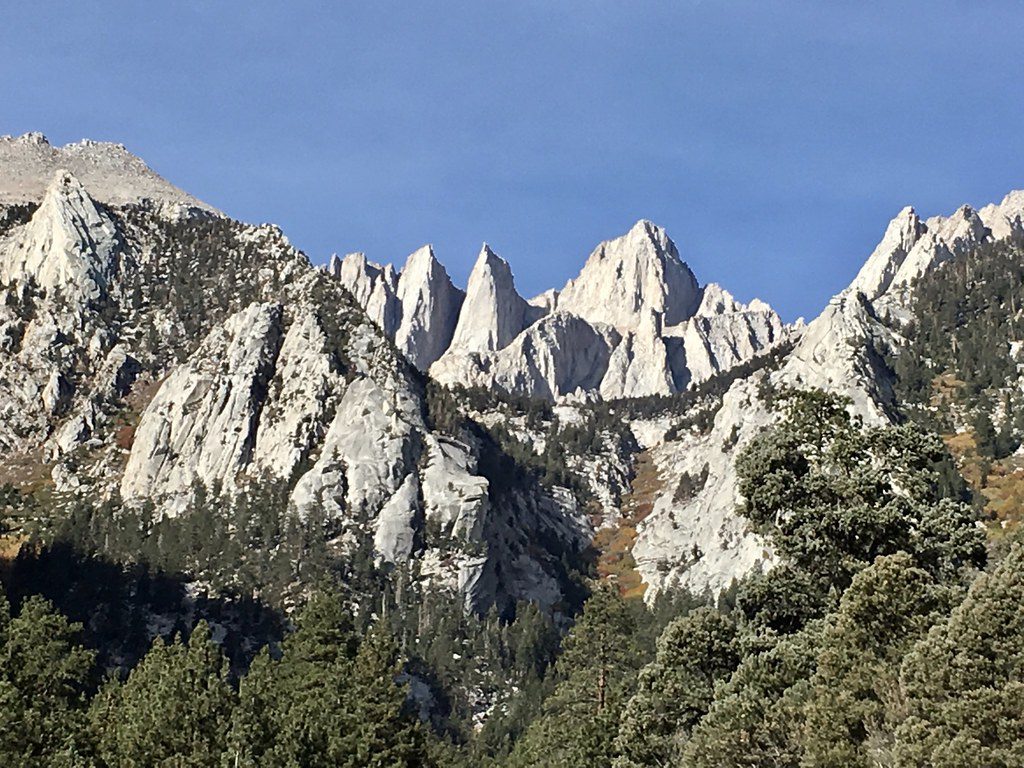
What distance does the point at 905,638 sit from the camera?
32031mm

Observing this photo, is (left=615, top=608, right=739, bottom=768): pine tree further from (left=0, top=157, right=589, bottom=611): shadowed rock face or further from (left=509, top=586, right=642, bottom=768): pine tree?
(left=0, top=157, right=589, bottom=611): shadowed rock face

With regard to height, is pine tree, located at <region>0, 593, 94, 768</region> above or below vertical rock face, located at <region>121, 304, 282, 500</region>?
below

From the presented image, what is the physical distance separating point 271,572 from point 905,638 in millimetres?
123591

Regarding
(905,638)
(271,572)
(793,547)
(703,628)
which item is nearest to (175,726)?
(703,628)

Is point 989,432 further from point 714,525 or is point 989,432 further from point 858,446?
point 858,446

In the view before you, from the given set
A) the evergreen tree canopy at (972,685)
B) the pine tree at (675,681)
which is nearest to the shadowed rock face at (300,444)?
the pine tree at (675,681)

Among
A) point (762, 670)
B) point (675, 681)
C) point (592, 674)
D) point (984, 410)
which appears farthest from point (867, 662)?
point (984, 410)

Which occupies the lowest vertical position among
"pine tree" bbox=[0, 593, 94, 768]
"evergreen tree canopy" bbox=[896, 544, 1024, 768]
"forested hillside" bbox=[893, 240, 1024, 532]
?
"evergreen tree canopy" bbox=[896, 544, 1024, 768]

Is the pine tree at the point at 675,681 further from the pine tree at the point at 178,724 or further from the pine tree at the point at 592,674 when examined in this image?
the pine tree at the point at 178,724

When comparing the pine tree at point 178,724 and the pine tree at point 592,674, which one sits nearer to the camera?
the pine tree at point 178,724

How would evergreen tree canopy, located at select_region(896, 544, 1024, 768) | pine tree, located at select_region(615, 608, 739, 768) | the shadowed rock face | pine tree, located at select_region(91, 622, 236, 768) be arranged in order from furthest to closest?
1. the shadowed rock face
2. pine tree, located at select_region(91, 622, 236, 768)
3. pine tree, located at select_region(615, 608, 739, 768)
4. evergreen tree canopy, located at select_region(896, 544, 1024, 768)

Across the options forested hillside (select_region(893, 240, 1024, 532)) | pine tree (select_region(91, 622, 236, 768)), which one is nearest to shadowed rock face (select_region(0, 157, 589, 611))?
forested hillside (select_region(893, 240, 1024, 532))

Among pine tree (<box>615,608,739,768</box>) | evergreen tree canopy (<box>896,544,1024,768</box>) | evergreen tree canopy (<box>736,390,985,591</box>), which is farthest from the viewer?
pine tree (<box>615,608,739,768</box>)

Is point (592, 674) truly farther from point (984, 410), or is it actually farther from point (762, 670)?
point (984, 410)
